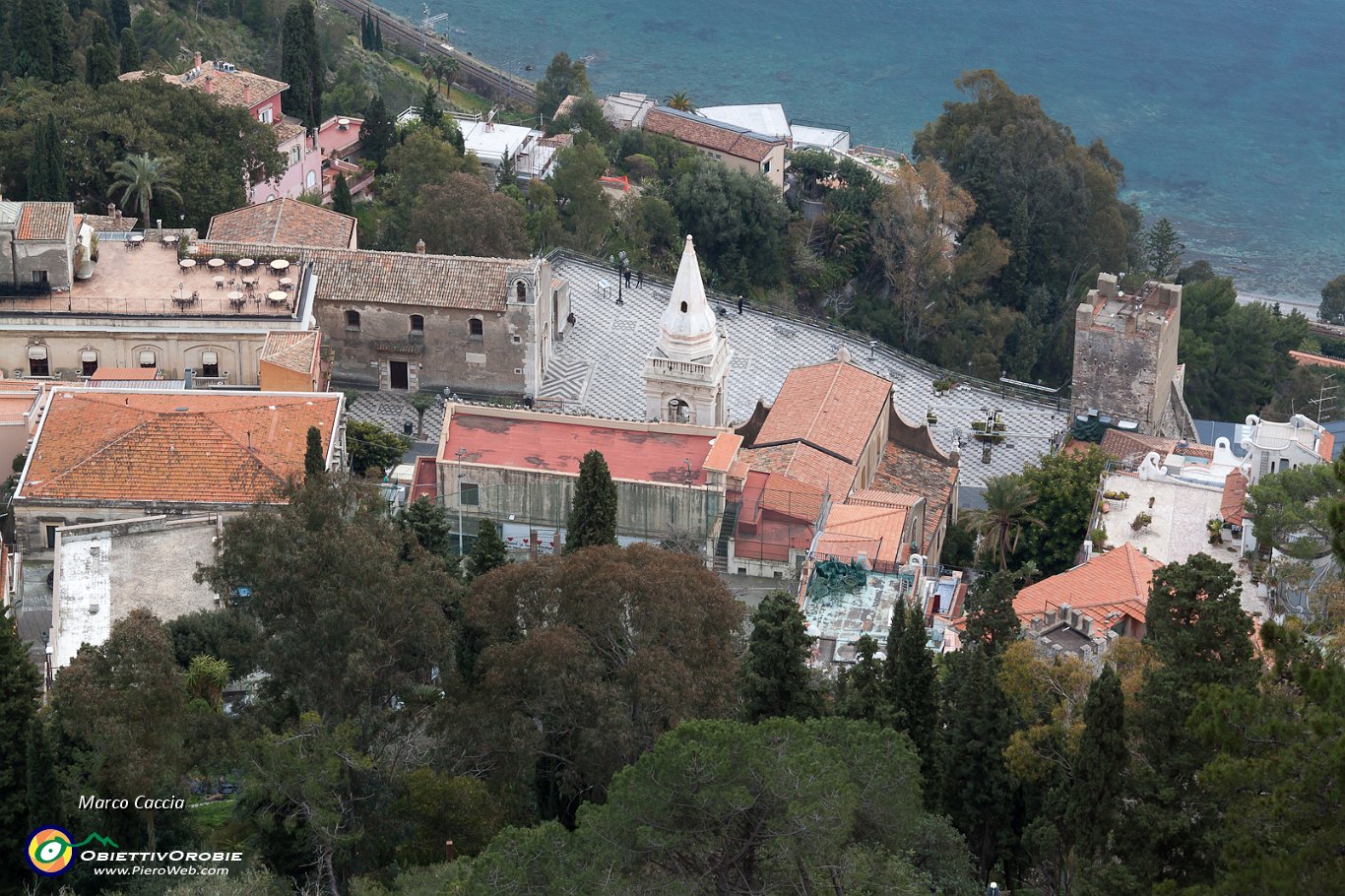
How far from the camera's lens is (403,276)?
69.1m

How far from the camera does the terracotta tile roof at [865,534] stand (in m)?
55.5

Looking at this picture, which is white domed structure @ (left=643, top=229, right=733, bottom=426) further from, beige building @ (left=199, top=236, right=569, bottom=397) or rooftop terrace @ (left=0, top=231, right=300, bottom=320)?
rooftop terrace @ (left=0, top=231, right=300, bottom=320)

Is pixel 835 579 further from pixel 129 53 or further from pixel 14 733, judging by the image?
pixel 129 53

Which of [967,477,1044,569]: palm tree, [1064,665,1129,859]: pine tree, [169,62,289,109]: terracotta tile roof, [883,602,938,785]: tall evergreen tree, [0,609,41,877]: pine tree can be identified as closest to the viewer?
[1064,665,1129,859]: pine tree

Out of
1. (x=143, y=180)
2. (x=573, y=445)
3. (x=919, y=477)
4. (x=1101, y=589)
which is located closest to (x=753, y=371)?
(x=919, y=477)

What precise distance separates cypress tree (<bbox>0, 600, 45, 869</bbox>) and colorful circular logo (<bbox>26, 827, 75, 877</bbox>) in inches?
13.3

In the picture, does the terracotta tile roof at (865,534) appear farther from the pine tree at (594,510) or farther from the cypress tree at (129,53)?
the cypress tree at (129,53)

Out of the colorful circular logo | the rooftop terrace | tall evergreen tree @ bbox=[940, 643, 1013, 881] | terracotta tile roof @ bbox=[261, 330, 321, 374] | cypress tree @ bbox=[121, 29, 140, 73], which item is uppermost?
cypress tree @ bbox=[121, 29, 140, 73]

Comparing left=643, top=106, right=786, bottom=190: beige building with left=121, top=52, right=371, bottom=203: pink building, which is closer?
left=121, top=52, right=371, bottom=203: pink building

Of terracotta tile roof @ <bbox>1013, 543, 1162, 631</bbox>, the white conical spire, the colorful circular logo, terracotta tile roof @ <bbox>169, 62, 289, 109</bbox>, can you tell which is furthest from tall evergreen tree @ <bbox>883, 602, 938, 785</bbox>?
terracotta tile roof @ <bbox>169, 62, 289, 109</bbox>

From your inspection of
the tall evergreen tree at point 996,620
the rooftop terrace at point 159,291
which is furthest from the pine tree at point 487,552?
the rooftop terrace at point 159,291

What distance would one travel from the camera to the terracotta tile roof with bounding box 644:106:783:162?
106938 mm

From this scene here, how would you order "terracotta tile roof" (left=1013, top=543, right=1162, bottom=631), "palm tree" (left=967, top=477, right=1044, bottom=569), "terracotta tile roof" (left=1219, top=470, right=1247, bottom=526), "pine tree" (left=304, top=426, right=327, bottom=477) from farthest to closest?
"terracotta tile roof" (left=1219, top=470, right=1247, bottom=526), "palm tree" (left=967, top=477, right=1044, bottom=569), "terracotta tile roof" (left=1013, top=543, right=1162, bottom=631), "pine tree" (left=304, top=426, right=327, bottom=477)

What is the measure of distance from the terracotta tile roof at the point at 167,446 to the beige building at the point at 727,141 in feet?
166
